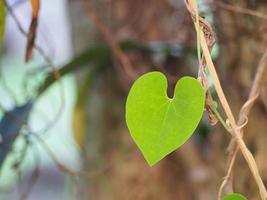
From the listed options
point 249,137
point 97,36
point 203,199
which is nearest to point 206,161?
point 203,199

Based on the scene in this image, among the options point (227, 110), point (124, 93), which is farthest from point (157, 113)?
point (124, 93)

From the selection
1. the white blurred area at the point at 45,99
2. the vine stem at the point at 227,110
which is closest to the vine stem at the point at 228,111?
the vine stem at the point at 227,110

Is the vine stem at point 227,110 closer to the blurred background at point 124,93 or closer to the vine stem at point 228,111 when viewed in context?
the vine stem at point 228,111

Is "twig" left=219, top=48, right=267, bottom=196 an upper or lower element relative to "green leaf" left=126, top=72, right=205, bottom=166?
lower

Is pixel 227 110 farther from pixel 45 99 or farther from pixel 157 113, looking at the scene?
pixel 45 99

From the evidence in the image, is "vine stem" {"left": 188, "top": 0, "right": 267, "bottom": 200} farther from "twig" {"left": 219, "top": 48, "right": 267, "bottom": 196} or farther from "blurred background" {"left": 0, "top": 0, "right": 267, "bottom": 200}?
"blurred background" {"left": 0, "top": 0, "right": 267, "bottom": 200}

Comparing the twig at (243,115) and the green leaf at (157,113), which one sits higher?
the green leaf at (157,113)

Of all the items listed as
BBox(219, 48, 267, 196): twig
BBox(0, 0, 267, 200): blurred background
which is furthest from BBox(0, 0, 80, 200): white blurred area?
BBox(219, 48, 267, 196): twig
